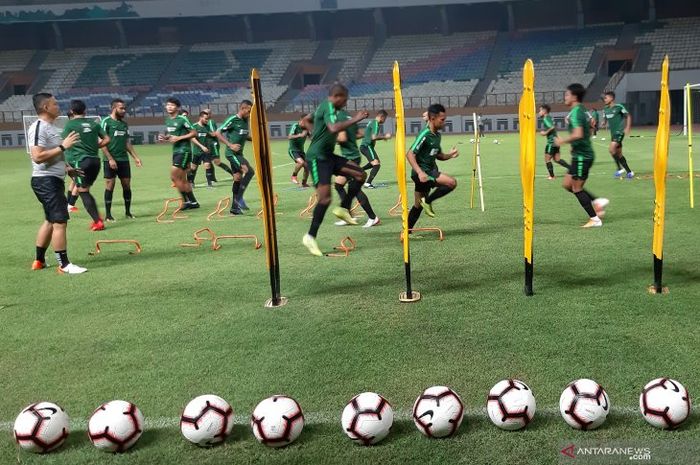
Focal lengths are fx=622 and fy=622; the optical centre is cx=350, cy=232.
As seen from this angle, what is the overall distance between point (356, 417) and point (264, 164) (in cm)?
292

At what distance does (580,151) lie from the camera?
31.2ft

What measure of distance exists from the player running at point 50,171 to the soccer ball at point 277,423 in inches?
195

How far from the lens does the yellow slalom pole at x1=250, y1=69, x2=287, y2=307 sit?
555cm

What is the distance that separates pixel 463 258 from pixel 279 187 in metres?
10.3

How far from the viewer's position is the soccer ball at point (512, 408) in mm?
3613

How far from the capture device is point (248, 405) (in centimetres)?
410

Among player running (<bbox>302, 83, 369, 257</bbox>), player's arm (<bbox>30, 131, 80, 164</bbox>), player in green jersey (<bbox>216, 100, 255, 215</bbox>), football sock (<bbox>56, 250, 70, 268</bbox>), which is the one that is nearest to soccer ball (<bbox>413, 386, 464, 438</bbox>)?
player running (<bbox>302, 83, 369, 257</bbox>)

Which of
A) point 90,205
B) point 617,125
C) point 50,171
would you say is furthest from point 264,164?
point 617,125

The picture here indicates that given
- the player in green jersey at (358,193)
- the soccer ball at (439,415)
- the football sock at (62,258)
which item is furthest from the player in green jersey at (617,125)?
the soccer ball at (439,415)

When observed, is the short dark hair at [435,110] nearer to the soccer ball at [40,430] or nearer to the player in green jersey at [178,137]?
the player in green jersey at [178,137]

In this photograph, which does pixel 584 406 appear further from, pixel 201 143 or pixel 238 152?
pixel 201 143

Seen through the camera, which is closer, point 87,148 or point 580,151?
point 580,151

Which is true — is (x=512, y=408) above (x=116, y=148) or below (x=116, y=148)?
below

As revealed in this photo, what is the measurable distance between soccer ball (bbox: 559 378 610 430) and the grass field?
0.08 meters
